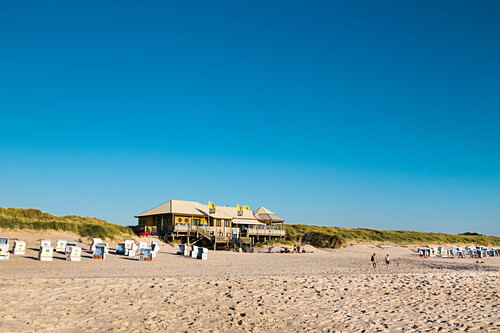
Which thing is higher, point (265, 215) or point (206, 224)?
point (265, 215)

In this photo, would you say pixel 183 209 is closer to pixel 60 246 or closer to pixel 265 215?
pixel 265 215

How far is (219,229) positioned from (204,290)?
26.0 meters

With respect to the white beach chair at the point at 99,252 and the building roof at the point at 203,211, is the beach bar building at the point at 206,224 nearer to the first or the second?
the building roof at the point at 203,211

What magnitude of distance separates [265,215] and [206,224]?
9.41 meters

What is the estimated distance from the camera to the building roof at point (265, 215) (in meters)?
48.7

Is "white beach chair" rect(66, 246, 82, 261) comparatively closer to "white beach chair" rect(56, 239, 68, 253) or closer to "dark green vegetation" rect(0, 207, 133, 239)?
"white beach chair" rect(56, 239, 68, 253)

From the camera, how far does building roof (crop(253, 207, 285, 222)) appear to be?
48.7 meters

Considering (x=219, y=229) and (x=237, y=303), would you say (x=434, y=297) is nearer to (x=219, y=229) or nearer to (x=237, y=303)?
(x=237, y=303)

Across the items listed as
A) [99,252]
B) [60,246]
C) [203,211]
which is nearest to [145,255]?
[99,252]

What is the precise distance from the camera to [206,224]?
42.9 meters

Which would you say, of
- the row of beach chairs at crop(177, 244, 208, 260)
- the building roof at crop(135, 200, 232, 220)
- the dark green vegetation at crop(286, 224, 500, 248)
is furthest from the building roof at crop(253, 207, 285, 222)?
the row of beach chairs at crop(177, 244, 208, 260)

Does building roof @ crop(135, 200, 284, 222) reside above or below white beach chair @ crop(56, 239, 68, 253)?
above

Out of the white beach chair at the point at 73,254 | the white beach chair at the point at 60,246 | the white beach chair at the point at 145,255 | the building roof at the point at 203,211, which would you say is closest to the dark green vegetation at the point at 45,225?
the white beach chair at the point at 60,246

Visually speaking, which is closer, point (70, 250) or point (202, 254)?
point (70, 250)
